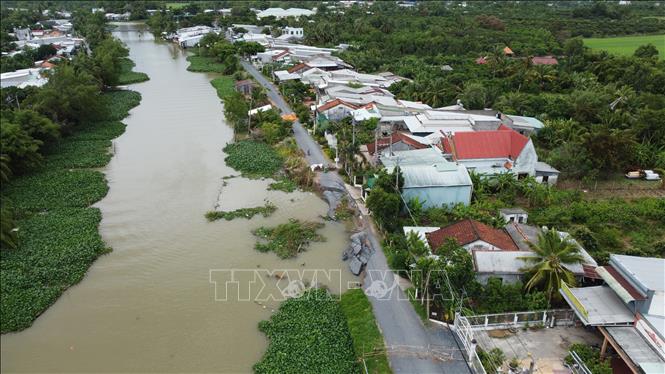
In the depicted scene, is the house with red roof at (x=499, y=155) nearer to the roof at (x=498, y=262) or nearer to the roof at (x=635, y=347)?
the roof at (x=498, y=262)

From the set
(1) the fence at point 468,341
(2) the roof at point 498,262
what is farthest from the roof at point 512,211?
(1) the fence at point 468,341

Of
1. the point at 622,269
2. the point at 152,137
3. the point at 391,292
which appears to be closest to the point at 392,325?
the point at 391,292

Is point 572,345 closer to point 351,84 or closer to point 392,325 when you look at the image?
point 392,325

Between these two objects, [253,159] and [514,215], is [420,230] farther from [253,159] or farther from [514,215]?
[253,159]

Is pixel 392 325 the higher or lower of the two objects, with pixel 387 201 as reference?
lower

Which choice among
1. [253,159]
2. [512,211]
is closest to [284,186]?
[253,159]

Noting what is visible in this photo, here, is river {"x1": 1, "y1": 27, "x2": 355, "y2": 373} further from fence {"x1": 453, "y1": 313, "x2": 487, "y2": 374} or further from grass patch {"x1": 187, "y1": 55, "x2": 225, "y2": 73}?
grass patch {"x1": 187, "y1": 55, "x2": 225, "y2": 73}

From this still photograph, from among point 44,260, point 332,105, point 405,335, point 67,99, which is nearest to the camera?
point 405,335
